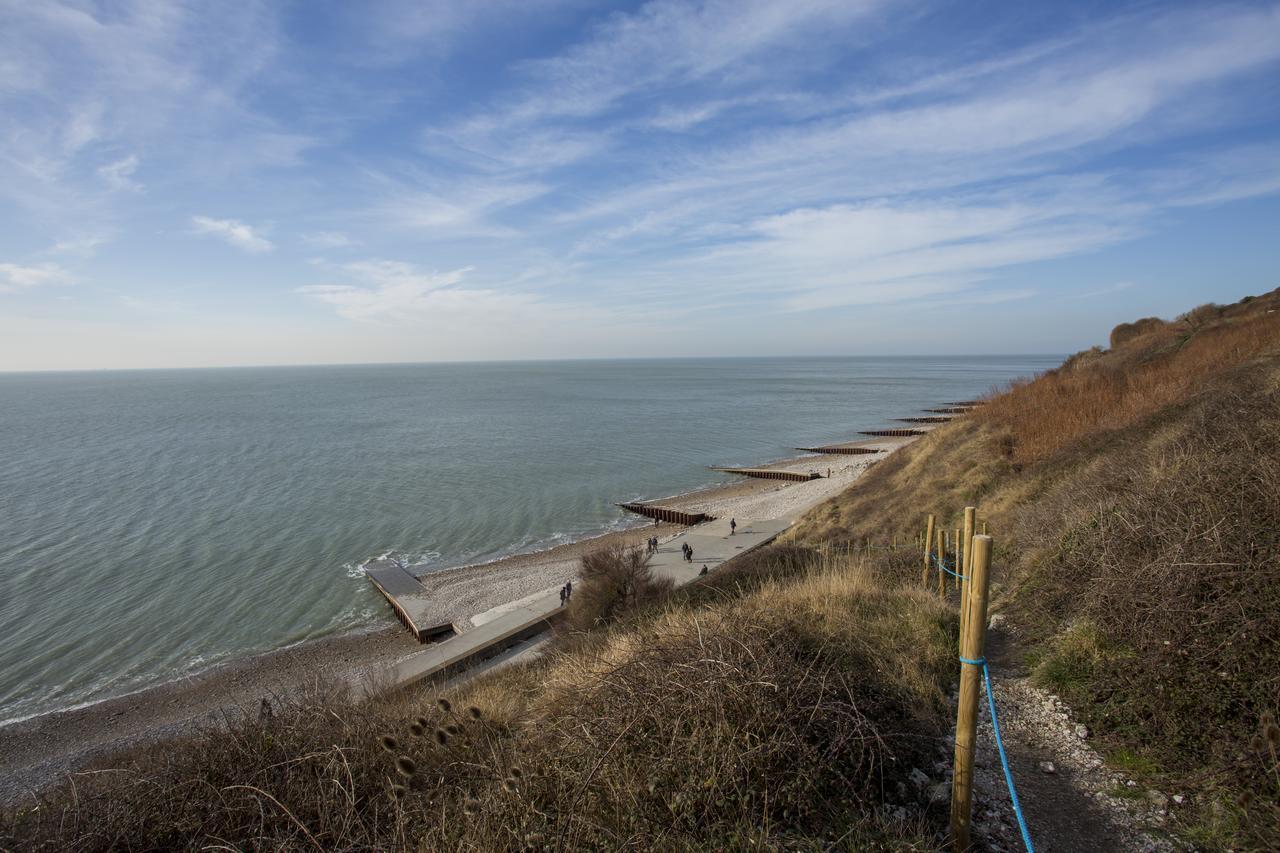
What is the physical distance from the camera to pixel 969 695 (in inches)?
150

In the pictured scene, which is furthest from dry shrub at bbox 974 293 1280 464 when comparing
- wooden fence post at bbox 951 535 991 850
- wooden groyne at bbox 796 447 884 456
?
wooden groyne at bbox 796 447 884 456

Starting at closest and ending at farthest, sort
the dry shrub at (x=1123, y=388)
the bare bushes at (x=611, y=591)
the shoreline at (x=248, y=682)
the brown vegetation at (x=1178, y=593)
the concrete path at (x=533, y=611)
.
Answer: the brown vegetation at (x=1178, y=593)
the bare bushes at (x=611, y=591)
the dry shrub at (x=1123, y=388)
the shoreline at (x=248, y=682)
the concrete path at (x=533, y=611)

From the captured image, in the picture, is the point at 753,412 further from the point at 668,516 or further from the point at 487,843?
the point at 487,843

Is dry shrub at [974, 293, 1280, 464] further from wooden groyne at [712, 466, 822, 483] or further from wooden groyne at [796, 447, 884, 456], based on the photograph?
wooden groyne at [796, 447, 884, 456]

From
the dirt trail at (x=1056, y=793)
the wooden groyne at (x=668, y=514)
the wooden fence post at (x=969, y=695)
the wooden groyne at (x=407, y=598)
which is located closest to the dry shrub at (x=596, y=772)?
the wooden fence post at (x=969, y=695)

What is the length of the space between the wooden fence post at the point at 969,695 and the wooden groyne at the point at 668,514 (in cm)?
3105

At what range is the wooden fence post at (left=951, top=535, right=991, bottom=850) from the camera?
3.70 metres

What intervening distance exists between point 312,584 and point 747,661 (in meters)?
26.8

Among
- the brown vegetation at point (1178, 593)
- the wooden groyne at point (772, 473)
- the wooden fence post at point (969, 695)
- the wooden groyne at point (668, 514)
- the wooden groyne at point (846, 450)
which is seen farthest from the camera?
the wooden groyne at point (846, 450)

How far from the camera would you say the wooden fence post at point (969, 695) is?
146 inches

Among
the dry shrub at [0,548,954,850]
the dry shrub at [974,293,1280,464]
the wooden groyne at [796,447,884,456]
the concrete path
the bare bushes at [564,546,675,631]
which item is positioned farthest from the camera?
the wooden groyne at [796,447,884,456]

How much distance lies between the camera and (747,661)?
489cm

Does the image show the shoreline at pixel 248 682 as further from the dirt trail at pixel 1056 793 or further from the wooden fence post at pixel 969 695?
the dirt trail at pixel 1056 793

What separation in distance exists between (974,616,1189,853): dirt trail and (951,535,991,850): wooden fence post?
1.38 ft
